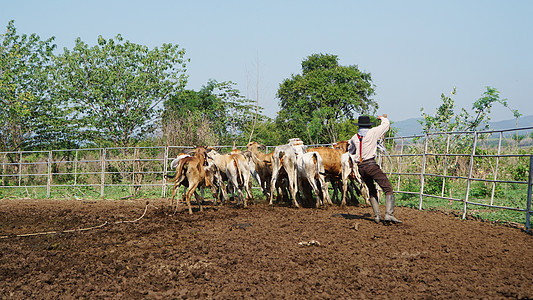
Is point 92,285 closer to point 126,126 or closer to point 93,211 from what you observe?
point 93,211

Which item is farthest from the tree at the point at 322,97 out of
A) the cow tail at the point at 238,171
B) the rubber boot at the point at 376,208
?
the rubber boot at the point at 376,208

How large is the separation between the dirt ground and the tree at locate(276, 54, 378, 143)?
113 feet

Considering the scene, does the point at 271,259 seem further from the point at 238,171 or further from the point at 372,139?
the point at 238,171

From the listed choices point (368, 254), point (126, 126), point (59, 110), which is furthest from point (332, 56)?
point (368, 254)

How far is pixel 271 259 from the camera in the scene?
21.8 feet

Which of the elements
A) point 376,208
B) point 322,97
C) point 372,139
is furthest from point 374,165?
point 322,97

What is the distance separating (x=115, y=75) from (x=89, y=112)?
274 cm

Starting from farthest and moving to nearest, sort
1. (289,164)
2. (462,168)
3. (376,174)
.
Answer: (462,168)
(289,164)
(376,174)

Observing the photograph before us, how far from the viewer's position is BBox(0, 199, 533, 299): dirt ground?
17.4ft

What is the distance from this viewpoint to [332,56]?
48.7 metres

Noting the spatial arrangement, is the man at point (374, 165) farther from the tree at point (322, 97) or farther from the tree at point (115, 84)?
the tree at point (322, 97)

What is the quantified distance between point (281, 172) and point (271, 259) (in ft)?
23.2

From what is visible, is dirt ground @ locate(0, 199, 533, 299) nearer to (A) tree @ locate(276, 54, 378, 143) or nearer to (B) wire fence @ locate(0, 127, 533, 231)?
(B) wire fence @ locate(0, 127, 533, 231)

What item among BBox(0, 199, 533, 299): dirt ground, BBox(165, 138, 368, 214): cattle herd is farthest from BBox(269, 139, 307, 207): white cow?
BBox(0, 199, 533, 299): dirt ground
